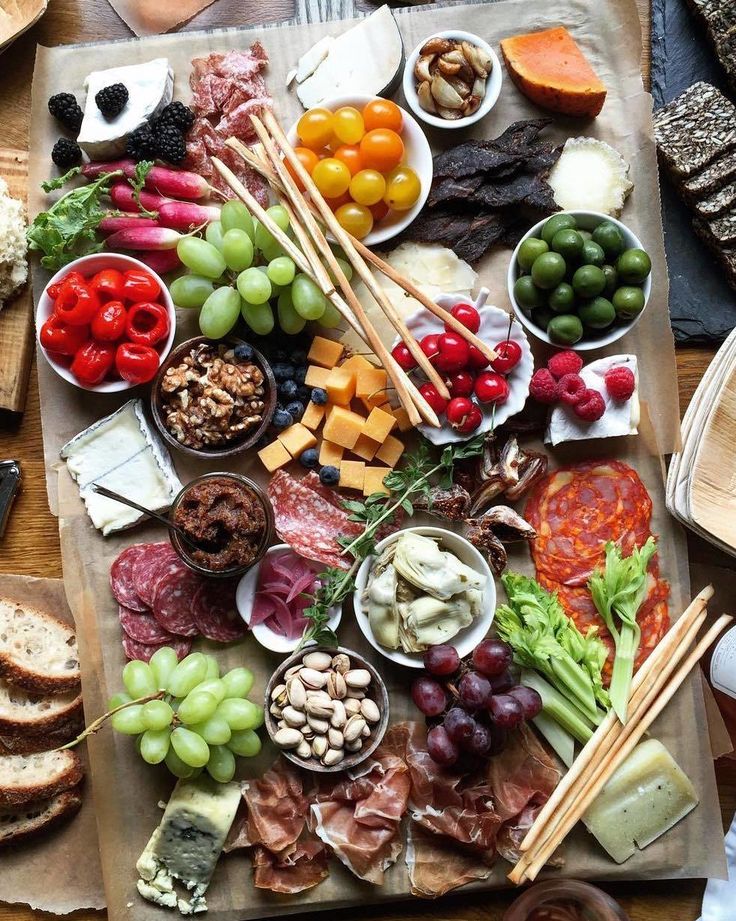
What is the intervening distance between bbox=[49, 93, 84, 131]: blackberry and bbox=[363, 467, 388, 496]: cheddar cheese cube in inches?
38.5

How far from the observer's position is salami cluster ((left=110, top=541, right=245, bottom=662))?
5.99ft

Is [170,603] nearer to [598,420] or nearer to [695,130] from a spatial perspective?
[598,420]

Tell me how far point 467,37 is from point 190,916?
193 centimetres

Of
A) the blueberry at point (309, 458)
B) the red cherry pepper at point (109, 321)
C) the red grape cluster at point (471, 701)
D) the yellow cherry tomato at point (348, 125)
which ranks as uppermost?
the yellow cherry tomato at point (348, 125)

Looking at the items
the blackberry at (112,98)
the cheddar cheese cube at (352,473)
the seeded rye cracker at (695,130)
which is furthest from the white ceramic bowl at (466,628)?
the blackberry at (112,98)

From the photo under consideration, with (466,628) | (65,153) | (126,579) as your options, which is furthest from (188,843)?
(65,153)

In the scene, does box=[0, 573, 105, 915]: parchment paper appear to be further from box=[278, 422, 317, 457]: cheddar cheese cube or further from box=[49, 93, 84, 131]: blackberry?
box=[49, 93, 84, 131]: blackberry

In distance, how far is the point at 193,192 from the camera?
6.07 ft

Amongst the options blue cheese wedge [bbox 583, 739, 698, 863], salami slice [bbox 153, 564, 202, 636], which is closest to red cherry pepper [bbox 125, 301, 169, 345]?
salami slice [bbox 153, 564, 202, 636]

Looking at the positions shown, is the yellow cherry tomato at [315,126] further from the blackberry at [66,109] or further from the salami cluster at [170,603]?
the salami cluster at [170,603]

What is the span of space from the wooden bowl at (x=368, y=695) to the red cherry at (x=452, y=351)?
0.61 m

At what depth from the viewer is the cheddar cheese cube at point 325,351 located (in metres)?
1.83

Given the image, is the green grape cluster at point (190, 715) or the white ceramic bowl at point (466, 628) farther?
the white ceramic bowl at point (466, 628)

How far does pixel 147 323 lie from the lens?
1.79 m
